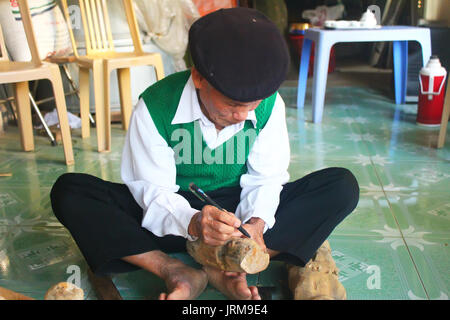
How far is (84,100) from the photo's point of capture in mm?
2555

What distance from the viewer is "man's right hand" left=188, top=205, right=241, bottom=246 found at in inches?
37.8

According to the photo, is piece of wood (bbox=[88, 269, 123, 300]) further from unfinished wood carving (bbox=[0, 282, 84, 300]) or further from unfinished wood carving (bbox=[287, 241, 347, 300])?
unfinished wood carving (bbox=[287, 241, 347, 300])

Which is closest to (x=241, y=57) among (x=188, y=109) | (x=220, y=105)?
(x=220, y=105)

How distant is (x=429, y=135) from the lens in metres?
2.46

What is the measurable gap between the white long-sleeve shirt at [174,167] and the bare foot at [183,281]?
8 cm

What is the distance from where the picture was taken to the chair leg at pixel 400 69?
122 inches

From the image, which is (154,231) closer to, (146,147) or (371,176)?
(146,147)

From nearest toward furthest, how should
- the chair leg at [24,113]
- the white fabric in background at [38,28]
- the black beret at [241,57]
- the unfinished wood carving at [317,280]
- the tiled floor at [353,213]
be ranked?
1. the black beret at [241,57]
2. the unfinished wood carving at [317,280]
3. the tiled floor at [353,213]
4. the chair leg at [24,113]
5. the white fabric in background at [38,28]

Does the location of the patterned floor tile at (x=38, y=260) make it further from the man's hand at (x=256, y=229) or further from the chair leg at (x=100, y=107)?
the chair leg at (x=100, y=107)

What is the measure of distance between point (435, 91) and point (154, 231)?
6.80ft

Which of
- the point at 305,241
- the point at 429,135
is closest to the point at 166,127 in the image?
the point at 305,241

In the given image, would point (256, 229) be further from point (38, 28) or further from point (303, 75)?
point (303, 75)

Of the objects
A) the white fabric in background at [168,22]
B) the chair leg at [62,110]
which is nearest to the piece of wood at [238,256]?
the chair leg at [62,110]
